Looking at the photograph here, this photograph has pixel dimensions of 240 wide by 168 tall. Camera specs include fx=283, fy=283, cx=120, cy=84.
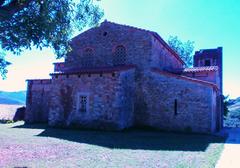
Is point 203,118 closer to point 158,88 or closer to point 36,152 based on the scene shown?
point 158,88

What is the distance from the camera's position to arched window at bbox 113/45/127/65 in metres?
22.1

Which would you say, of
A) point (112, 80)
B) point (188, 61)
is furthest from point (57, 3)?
point (188, 61)

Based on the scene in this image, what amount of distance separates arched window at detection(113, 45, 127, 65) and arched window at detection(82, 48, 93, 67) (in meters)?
2.17

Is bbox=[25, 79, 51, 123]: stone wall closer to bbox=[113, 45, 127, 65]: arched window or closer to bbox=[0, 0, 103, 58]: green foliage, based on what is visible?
bbox=[113, 45, 127, 65]: arched window

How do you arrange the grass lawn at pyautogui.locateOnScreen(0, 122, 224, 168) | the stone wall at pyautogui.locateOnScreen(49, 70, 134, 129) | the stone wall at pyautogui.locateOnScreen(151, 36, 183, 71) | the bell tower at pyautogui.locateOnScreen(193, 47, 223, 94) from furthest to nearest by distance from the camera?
the bell tower at pyautogui.locateOnScreen(193, 47, 223, 94), the stone wall at pyautogui.locateOnScreen(151, 36, 183, 71), the stone wall at pyautogui.locateOnScreen(49, 70, 134, 129), the grass lawn at pyautogui.locateOnScreen(0, 122, 224, 168)

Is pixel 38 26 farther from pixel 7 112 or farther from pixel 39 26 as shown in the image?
pixel 7 112

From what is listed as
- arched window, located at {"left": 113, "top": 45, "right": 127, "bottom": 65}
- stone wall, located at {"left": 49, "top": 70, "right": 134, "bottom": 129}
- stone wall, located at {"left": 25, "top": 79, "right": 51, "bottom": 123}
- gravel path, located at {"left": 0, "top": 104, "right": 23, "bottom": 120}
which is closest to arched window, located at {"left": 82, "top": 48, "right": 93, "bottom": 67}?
arched window, located at {"left": 113, "top": 45, "right": 127, "bottom": 65}

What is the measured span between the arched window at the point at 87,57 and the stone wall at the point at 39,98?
3.89 meters

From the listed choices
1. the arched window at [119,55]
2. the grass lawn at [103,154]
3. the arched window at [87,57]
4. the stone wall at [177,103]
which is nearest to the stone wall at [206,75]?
the stone wall at [177,103]

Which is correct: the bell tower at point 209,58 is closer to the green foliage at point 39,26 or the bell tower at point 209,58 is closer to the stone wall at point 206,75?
the stone wall at point 206,75

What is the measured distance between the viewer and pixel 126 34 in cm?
2194

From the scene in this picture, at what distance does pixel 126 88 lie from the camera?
1986 centimetres

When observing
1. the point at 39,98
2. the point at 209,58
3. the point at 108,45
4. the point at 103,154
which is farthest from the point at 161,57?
the point at 103,154

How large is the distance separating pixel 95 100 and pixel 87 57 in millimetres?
5329
